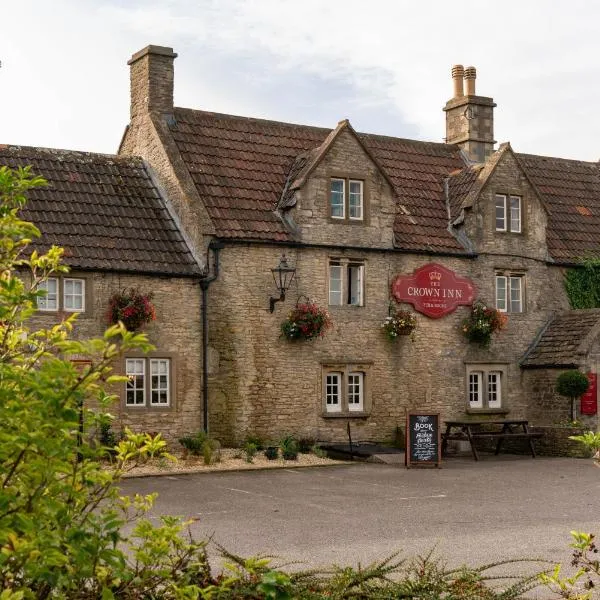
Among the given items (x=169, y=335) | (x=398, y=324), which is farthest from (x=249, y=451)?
(x=398, y=324)

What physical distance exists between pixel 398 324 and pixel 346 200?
11.3 ft

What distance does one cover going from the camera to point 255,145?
27750 mm

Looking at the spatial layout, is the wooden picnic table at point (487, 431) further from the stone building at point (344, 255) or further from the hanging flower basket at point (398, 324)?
the hanging flower basket at point (398, 324)

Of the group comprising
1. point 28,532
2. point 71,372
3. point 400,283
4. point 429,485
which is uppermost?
point 400,283

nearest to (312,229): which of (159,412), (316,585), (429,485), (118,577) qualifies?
(159,412)

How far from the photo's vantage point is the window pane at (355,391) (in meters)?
26.1

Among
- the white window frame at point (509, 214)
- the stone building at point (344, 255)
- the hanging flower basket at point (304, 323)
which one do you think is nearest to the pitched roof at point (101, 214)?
the stone building at point (344, 255)

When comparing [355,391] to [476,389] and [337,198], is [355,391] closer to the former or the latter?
[476,389]

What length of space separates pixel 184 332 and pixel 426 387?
6881 mm

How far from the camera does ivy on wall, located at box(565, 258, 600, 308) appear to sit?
97.1 feet

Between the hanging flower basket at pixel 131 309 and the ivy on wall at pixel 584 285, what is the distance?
13.0 m

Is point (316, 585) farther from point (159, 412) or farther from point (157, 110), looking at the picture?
point (157, 110)

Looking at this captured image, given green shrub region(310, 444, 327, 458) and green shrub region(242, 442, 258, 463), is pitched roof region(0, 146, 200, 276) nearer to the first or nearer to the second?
green shrub region(242, 442, 258, 463)

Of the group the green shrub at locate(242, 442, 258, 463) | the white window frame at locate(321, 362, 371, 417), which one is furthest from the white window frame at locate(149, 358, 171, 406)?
the white window frame at locate(321, 362, 371, 417)
